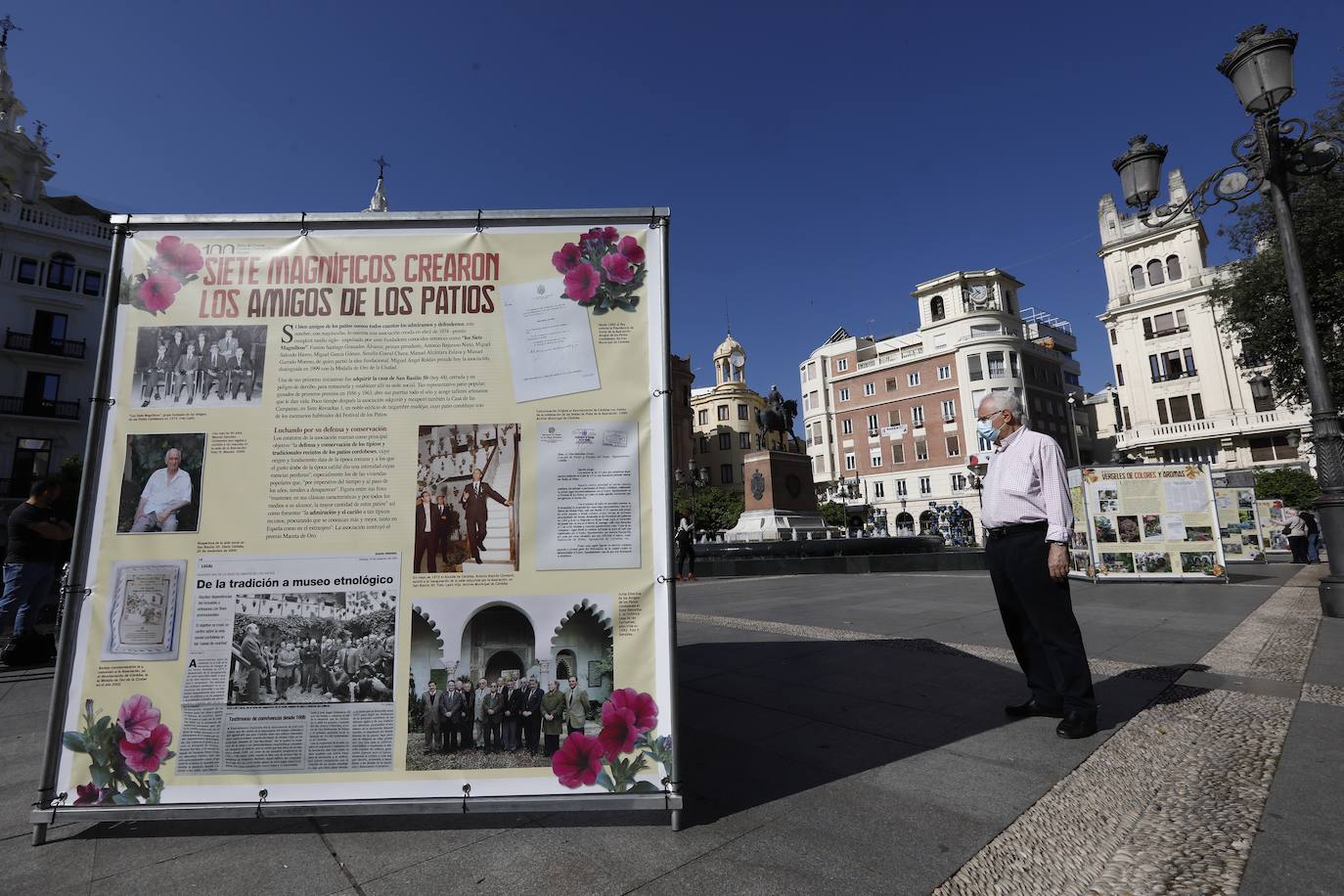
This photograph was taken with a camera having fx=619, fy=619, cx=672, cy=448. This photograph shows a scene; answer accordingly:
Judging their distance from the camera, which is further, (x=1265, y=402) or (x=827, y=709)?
(x=1265, y=402)

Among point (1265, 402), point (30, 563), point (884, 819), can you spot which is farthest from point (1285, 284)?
point (1265, 402)

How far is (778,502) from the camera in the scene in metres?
21.9

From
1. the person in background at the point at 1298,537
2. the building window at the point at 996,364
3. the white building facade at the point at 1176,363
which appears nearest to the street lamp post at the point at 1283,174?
the person in background at the point at 1298,537

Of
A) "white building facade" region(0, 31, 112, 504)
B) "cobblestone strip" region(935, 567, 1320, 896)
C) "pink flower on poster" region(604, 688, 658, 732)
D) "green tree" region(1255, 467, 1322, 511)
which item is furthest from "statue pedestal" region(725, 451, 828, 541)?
"white building facade" region(0, 31, 112, 504)

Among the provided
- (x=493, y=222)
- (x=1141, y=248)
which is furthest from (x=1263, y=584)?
(x=1141, y=248)

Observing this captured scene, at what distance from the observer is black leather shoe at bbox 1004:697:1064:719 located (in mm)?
3670

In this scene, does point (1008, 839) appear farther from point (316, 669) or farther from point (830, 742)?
point (316, 669)

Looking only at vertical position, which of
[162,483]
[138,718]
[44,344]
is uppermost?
[44,344]

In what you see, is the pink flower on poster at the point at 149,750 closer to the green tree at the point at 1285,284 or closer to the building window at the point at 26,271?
the green tree at the point at 1285,284

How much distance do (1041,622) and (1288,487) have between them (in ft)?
137

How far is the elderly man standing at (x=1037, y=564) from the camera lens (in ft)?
11.1

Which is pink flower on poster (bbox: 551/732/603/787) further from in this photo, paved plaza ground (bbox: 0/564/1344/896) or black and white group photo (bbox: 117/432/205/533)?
black and white group photo (bbox: 117/432/205/533)

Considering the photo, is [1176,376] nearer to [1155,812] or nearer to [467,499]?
[1155,812]

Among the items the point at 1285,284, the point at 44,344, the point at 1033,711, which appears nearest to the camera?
the point at 1033,711
